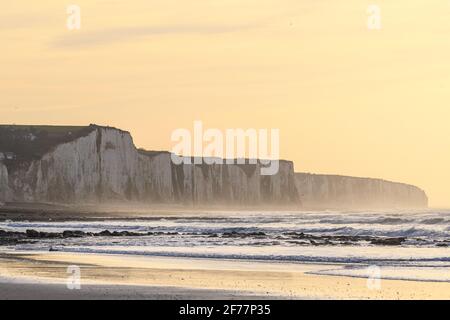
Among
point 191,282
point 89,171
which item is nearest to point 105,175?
point 89,171

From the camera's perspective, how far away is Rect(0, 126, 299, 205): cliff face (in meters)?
138

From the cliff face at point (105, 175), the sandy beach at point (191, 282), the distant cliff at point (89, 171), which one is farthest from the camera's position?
the distant cliff at point (89, 171)

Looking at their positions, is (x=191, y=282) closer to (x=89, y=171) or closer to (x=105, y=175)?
(x=89, y=171)

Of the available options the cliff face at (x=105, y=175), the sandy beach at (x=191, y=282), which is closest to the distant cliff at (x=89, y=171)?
the cliff face at (x=105, y=175)

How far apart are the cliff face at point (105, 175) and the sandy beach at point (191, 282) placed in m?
110

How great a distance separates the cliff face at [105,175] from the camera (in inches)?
5423

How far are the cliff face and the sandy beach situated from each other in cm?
10985

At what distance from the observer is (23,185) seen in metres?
137

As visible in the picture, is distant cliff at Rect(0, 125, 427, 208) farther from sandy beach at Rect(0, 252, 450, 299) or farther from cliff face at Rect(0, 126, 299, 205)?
sandy beach at Rect(0, 252, 450, 299)

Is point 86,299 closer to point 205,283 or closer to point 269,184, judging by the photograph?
point 205,283

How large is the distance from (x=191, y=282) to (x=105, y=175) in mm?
125588

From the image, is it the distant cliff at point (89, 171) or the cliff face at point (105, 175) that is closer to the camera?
the cliff face at point (105, 175)

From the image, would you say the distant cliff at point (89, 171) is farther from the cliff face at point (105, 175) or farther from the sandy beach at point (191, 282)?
the sandy beach at point (191, 282)

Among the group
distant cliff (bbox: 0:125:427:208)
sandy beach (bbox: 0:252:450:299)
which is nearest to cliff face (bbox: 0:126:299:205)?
distant cliff (bbox: 0:125:427:208)
